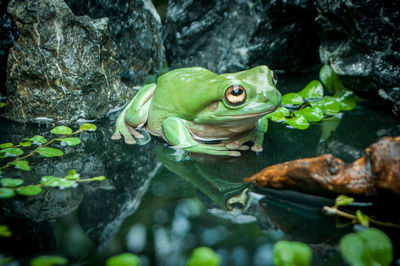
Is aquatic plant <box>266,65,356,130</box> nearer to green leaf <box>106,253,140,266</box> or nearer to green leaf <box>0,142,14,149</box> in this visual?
green leaf <box>106,253,140,266</box>

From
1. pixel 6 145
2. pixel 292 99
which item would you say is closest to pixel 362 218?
pixel 292 99

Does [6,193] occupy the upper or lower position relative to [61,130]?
lower

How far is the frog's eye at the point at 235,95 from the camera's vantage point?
2.18m

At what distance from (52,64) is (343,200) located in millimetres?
2402

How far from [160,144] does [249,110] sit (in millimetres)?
750

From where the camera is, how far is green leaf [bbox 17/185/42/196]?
72.3 inches

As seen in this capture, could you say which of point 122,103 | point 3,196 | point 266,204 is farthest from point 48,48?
point 266,204

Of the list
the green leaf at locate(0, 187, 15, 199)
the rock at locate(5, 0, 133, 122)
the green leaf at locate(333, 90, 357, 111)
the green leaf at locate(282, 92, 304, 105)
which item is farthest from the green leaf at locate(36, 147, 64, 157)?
the green leaf at locate(333, 90, 357, 111)

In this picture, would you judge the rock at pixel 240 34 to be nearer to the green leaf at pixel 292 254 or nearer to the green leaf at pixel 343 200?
the green leaf at pixel 343 200

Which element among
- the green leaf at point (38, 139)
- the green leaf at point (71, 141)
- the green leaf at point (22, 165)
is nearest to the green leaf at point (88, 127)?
the green leaf at point (71, 141)

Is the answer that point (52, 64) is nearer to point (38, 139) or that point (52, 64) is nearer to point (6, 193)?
point (38, 139)

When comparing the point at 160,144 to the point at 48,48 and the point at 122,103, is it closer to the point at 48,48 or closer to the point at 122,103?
the point at 122,103

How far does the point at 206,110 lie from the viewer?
92.4 inches

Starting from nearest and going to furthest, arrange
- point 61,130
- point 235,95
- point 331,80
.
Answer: point 235,95
point 61,130
point 331,80
